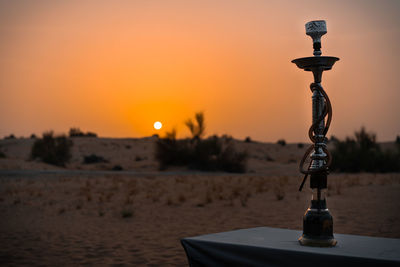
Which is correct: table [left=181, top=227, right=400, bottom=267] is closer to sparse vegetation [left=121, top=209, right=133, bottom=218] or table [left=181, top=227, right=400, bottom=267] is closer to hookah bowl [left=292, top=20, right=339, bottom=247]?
hookah bowl [left=292, top=20, right=339, bottom=247]

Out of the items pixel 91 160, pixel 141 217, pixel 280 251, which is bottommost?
pixel 141 217

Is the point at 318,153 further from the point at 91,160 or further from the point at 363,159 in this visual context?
the point at 91,160

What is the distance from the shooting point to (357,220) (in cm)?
1203

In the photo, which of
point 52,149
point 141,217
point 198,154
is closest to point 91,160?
point 52,149

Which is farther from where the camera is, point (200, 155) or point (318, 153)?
point (200, 155)

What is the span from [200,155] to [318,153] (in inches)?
1215

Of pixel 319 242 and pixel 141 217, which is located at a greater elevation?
pixel 319 242

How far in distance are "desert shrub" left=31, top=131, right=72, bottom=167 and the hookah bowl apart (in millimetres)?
35443

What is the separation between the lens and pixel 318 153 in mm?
4238

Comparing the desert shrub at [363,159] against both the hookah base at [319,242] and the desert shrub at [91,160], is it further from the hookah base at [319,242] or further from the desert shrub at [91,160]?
the hookah base at [319,242]

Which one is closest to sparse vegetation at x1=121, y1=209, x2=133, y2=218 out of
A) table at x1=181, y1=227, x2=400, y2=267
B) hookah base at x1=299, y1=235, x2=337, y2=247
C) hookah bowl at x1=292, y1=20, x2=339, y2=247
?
table at x1=181, y1=227, x2=400, y2=267

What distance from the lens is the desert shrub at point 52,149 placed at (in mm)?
38031

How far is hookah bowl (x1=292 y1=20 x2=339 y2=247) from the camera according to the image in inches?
160

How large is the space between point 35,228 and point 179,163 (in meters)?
24.8
